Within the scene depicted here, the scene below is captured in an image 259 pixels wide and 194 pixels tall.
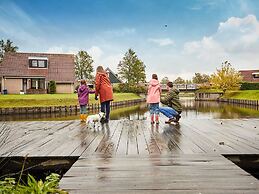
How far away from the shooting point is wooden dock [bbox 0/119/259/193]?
2854mm

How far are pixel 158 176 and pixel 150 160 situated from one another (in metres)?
0.73

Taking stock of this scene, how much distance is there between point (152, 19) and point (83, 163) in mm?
20781

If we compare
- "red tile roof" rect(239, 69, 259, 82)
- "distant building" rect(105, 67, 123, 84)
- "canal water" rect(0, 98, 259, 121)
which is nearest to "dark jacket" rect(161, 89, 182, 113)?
"canal water" rect(0, 98, 259, 121)

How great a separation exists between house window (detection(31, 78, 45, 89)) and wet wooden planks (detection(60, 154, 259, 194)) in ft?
113

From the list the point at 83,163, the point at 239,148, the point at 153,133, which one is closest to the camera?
the point at 83,163

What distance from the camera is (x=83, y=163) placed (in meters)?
3.77

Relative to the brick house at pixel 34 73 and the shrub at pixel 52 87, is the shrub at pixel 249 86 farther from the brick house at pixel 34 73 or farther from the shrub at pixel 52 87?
the shrub at pixel 52 87

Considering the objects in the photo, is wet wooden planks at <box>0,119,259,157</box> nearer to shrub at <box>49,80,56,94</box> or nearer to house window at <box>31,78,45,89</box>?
shrub at <box>49,80,56,94</box>

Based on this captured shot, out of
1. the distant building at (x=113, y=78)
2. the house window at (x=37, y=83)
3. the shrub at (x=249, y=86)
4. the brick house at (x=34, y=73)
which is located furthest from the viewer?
the distant building at (x=113, y=78)

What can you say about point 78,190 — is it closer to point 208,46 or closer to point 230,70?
point 208,46

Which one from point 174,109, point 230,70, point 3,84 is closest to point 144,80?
point 230,70

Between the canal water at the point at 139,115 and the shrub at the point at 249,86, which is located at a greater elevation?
the shrub at the point at 249,86

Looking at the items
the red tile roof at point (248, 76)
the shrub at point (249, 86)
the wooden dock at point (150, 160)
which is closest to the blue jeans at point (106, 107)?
the wooden dock at point (150, 160)

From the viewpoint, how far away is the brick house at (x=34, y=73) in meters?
34.8
